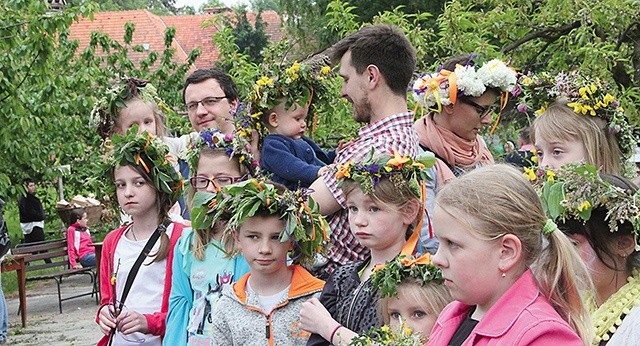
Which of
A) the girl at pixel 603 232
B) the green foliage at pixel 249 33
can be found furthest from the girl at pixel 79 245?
the green foliage at pixel 249 33

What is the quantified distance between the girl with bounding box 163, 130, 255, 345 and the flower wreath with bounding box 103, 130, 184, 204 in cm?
17

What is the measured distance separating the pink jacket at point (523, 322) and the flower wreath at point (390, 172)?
1348mm

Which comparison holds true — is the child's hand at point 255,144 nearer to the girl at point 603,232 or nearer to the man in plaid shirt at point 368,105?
the man in plaid shirt at point 368,105

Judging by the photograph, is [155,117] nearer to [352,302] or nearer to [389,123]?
[389,123]

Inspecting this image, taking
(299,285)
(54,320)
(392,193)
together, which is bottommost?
(54,320)

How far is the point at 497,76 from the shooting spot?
16.6 ft

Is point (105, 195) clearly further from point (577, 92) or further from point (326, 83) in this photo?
point (577, 92)

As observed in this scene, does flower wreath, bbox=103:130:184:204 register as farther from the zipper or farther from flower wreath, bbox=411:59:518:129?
the zipper

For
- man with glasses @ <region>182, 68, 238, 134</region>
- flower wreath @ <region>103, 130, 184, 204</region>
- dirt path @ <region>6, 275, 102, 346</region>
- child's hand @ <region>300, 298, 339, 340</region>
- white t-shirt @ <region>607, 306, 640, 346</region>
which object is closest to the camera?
white t-shirt @ <region>607, 306, 640, 346</region>

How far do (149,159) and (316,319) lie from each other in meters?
1.94

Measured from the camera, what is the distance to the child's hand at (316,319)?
426cm

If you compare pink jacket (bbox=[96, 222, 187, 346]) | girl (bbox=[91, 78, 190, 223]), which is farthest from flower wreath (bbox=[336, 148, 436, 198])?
girl (bbox=[91, 78, 190, 223])

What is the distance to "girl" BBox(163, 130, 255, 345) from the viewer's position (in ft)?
17.3

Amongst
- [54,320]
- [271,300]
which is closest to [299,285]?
[271,300]
